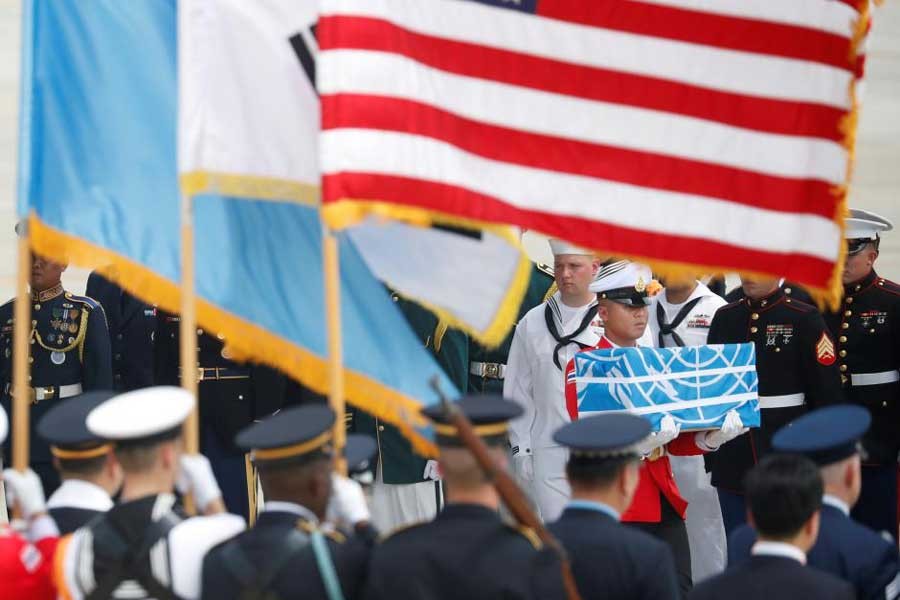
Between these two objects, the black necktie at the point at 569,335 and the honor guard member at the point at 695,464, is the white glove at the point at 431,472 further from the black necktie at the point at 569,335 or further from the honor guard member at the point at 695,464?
the honor guard member at the point at 695,464

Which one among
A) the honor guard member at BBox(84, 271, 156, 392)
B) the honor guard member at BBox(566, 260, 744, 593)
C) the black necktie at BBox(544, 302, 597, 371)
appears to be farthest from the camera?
the honor guard member at BBox(84, 271, 156, 392)

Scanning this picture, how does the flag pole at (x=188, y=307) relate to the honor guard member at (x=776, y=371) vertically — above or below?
above

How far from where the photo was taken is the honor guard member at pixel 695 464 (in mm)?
8094

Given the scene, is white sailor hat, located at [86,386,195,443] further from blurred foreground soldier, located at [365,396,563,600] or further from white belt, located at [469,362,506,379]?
white belt, located at [469,362,506,379]

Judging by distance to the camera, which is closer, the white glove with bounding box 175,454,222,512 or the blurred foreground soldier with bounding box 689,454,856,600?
the blurred foreground soldier with bounding box 689,454,856,600

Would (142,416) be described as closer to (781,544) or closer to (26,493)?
(26,493)

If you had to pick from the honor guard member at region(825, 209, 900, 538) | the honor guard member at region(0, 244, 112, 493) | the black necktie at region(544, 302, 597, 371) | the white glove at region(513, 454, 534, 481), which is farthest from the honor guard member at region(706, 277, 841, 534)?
the honor guard member at region(0, 244, 112, 493)

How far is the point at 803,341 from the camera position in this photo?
24.8ft

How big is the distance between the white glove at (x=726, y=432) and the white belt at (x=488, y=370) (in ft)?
6.38

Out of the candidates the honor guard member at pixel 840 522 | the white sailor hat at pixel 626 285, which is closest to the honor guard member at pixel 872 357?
the white sailor hat at pixel 626 285

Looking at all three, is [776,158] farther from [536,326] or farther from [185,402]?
[536,326]

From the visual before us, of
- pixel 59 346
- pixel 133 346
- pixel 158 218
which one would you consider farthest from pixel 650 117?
pixel 133 346

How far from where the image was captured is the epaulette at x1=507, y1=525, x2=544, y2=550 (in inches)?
162

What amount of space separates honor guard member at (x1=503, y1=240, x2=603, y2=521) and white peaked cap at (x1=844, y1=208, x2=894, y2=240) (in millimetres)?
1159
